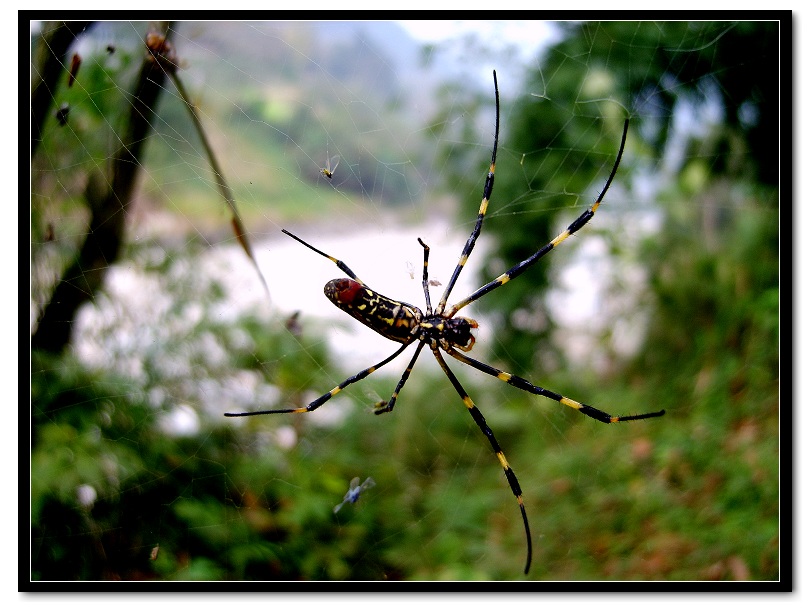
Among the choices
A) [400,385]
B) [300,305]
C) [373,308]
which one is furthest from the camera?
[300,305]

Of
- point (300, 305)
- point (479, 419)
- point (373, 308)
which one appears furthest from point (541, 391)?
point (300, 305)

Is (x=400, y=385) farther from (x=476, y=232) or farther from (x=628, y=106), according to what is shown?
(x=628, y=106)

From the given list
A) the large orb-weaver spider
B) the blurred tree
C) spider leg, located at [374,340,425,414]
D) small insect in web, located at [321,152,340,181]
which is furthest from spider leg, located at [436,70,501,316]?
the blurred tree

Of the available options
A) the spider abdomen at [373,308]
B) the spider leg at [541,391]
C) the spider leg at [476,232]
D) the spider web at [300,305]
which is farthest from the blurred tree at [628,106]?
the spider abdomen at [373,308]

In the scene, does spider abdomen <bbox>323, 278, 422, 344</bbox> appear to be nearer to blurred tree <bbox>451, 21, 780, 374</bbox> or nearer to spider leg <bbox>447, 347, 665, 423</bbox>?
spider leg <bbox>447, 347, 665, 423</bbox>

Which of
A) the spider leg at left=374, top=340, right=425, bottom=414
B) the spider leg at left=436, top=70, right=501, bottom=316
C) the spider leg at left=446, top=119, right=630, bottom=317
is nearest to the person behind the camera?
the spider leg at left=446, top=119, right=630, bottom=317

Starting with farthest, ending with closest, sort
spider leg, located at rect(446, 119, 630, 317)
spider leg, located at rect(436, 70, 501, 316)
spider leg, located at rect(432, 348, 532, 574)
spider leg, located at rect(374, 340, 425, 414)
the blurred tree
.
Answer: the blurred tree < spider leg, located at rect(432, 348, 532, 574) < spider leg, located at rect(374, 340, 425, 414) < spider leg, located at rect(436, 70, 501, 316) < spider leg, located at rect(446, 119, 630, 317)

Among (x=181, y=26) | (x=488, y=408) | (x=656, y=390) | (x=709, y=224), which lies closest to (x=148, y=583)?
(x=181, y=26)

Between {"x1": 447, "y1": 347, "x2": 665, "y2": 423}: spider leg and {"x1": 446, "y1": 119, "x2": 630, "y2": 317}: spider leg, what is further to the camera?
{"x1": 447, "y1": 347, "x2": 665, "y2": 423}: spider leg
